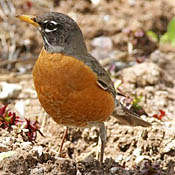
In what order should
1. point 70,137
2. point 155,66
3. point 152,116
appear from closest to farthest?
point 70,137 → point 152,116 → point 155,66

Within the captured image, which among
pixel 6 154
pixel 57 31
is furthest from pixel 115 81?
pixel 6 154

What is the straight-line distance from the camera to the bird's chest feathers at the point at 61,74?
11.9 ft

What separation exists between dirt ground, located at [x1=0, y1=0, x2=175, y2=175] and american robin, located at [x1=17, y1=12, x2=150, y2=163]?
1.44ft

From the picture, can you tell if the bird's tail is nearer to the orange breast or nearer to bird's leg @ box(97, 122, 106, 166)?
bird's leg @ box(97, 122, 106, 166)

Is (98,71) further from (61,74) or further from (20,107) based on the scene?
(20,107)

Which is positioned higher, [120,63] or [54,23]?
[54,23]

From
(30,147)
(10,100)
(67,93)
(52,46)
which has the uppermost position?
(52,46)

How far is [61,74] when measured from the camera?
362 centimetres

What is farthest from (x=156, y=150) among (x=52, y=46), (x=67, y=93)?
(x=52, y=46)

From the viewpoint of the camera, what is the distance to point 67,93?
3.66m

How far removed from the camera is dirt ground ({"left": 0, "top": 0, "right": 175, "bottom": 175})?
384 cm

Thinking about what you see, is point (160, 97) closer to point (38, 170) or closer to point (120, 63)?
point (120, 63)

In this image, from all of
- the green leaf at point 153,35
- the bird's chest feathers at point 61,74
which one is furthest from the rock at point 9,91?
the green leaf at point 153,35

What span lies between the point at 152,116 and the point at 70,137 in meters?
1.10
